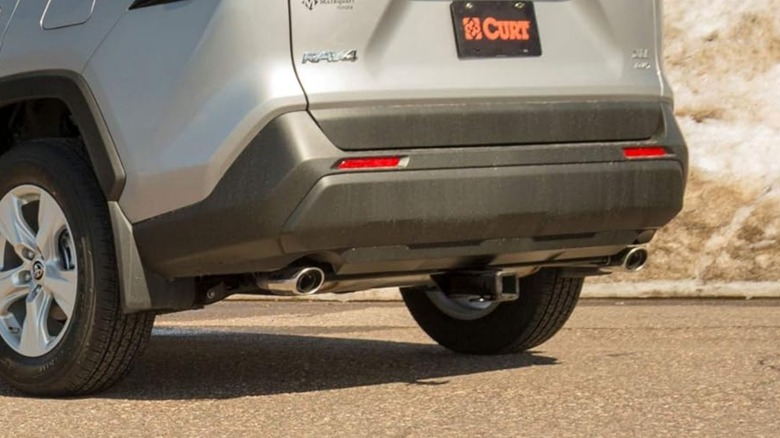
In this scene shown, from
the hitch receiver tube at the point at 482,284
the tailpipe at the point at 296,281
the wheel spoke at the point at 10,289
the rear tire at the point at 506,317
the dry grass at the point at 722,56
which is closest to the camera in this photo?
the tailpipe at the point at 296,281

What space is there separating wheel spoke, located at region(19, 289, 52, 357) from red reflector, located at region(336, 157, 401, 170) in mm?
1313

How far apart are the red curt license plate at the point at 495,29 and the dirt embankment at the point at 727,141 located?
4.44 meters

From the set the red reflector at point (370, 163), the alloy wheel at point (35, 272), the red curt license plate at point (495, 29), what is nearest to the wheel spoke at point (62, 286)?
the alloy wheel at point (35, 272)

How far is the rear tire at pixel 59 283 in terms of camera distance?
5656mm

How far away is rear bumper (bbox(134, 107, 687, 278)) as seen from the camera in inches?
203

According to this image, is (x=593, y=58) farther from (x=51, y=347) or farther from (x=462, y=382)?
(x=51, y=347)

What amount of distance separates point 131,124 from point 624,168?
62.1 inches

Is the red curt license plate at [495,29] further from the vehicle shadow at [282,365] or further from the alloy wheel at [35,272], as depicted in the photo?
the alloy wheel at [35,272]

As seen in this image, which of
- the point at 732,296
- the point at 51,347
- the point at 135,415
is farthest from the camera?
the point at 732,296

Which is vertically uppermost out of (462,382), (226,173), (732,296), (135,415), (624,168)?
(226,173)

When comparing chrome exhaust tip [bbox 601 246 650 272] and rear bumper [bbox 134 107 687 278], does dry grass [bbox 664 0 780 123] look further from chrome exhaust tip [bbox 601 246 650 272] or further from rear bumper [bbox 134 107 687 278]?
rear bumper [bbox 134 107 687 278]

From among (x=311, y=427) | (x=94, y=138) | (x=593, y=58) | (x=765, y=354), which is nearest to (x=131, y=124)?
(x=94, y=138)

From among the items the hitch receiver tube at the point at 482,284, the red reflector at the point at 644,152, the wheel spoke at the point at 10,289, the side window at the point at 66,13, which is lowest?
the hitch receiver tube at the point at 482,284

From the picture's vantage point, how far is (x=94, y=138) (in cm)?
561
